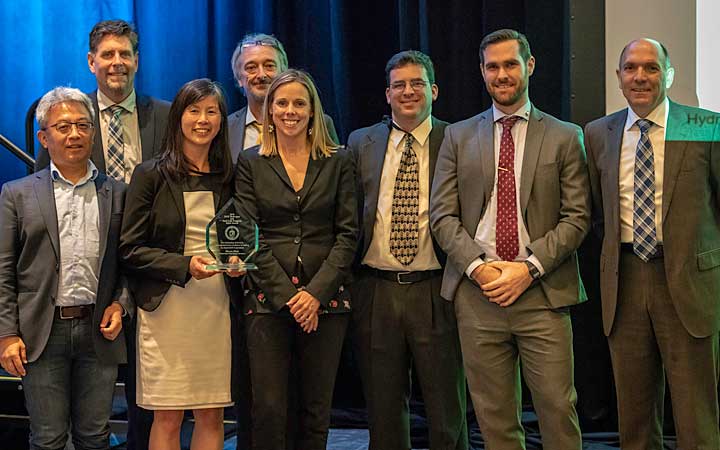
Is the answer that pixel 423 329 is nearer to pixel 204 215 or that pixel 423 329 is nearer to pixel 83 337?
pixel 204 215

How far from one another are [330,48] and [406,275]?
175 centimetres

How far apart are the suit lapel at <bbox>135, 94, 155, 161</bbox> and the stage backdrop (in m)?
1.10

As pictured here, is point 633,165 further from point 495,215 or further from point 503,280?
point 503,280

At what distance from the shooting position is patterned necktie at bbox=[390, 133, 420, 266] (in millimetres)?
3408

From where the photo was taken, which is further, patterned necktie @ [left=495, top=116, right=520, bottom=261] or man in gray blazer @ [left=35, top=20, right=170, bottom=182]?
man in gray blazer @ [left=35, top=20, right=170, bottom=182]

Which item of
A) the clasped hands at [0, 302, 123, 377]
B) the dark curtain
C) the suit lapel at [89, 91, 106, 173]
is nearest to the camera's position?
the clasped hands at [0, 302, 123, 377]

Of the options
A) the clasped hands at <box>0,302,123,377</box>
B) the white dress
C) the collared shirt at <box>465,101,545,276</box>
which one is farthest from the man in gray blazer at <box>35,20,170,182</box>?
the collared shirt at <box>465,101,545,276</box>

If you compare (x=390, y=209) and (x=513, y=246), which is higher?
(x=390, y=209)

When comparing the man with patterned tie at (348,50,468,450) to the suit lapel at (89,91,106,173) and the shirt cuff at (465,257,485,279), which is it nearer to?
the shirt cuff at (465,257,485,279)

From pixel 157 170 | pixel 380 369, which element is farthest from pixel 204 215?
pixel 380 369

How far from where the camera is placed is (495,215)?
3.24 m

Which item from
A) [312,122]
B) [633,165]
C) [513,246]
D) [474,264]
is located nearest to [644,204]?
[633,165]

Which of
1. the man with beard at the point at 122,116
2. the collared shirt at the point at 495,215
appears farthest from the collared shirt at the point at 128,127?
the collared shirt at the point at 495,215

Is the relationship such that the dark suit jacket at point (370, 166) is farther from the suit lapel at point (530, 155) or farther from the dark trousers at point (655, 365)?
the dark trousers at point (655, 365)
